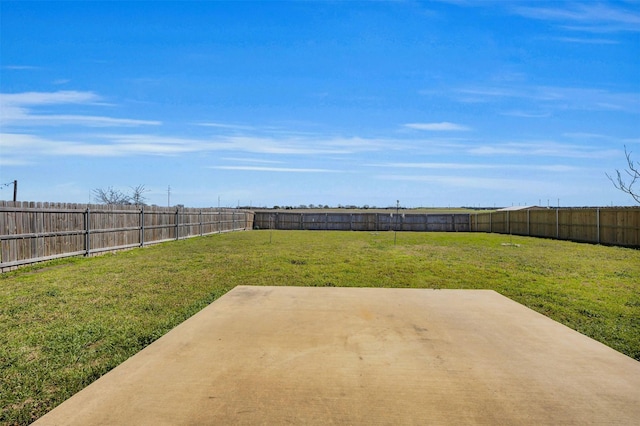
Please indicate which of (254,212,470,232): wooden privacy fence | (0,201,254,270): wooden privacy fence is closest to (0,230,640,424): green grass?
(0,201,254,270): wooden privacy fence

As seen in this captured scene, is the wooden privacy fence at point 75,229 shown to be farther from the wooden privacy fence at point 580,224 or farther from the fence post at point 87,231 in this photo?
the wooden privacy fence at point 580,224

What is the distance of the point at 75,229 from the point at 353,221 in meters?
25.4

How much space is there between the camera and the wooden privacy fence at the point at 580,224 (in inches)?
667

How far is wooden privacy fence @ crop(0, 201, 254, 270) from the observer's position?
9.69m

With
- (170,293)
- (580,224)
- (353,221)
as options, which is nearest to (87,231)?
(170,293)

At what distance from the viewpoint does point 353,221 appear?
3541 cm

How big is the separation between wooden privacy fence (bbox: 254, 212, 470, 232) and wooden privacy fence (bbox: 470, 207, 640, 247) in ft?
20.9

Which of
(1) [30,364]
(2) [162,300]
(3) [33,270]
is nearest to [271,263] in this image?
(2) [162,300]

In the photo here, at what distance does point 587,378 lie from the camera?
3023mm

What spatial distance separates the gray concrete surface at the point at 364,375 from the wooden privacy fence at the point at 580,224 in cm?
1585

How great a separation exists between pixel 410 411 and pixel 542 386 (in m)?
1.07

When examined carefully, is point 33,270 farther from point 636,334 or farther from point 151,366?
point 636,334

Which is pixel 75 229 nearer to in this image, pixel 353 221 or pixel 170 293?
pixel 170 293

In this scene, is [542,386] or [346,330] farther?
[346,330]
